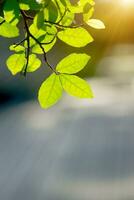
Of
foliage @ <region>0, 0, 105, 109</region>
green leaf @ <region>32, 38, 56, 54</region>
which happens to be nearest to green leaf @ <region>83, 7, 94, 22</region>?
foliage @ <region>0, 0, 105, 109</region>

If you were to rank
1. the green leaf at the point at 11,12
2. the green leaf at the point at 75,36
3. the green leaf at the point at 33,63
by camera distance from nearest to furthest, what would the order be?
1. the green leaf at the point at 11,12
2. the green leaf at the point at 75,36
3. the green leaf at the point at 33,63

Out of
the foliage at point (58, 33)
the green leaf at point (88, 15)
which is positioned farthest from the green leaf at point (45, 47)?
the green leaf at point (88, 15)

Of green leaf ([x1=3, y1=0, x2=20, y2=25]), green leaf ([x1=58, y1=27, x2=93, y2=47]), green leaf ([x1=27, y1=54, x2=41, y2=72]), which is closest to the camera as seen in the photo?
green leaf ([x1=3, y1=0, x2=20, y2=25])

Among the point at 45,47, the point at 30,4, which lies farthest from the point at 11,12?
the point at 45,47

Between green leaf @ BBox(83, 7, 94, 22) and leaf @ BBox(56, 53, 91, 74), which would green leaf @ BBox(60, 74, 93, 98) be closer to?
leaf @ BBox(56, 53, 91, 74)

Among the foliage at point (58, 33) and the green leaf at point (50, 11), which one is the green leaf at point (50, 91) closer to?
the foliage at point (58, 33)

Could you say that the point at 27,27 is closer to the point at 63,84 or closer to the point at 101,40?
the point at 63,84
